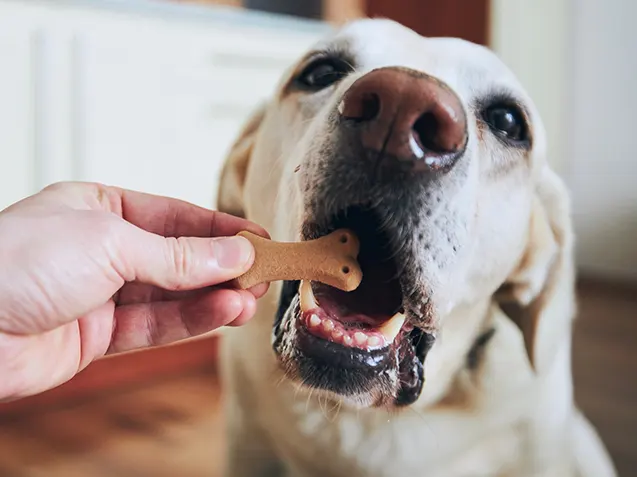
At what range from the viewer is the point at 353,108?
36.1 inches

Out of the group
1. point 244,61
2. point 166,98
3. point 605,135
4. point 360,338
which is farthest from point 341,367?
point 605,135

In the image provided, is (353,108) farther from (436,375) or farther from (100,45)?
(100,45)

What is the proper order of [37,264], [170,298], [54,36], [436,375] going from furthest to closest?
[54,36] → [436,375] → [170,298] → [37,264]

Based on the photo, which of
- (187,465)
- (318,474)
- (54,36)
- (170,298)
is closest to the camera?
(170,298)

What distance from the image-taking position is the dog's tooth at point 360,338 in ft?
3.31

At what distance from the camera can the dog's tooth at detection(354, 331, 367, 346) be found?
3.31 ft

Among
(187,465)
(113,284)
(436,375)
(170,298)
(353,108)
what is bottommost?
(187,465)

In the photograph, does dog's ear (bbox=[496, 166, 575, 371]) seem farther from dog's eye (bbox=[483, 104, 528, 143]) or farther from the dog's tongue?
the dog's tongue

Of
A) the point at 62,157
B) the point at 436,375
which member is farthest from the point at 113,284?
the point at 62,157

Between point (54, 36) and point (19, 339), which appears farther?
point (54, 36)

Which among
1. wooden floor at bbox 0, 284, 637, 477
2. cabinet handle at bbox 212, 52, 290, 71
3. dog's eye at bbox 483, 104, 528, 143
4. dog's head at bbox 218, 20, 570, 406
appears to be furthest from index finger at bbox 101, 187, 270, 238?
cabinet handle at bbox 212, 52, 290, 71

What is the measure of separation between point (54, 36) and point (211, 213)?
1.45 m

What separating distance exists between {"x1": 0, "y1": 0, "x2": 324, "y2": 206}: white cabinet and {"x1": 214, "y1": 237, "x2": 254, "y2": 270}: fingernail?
153 cm

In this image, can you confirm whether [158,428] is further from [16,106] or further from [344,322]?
[344,322]
